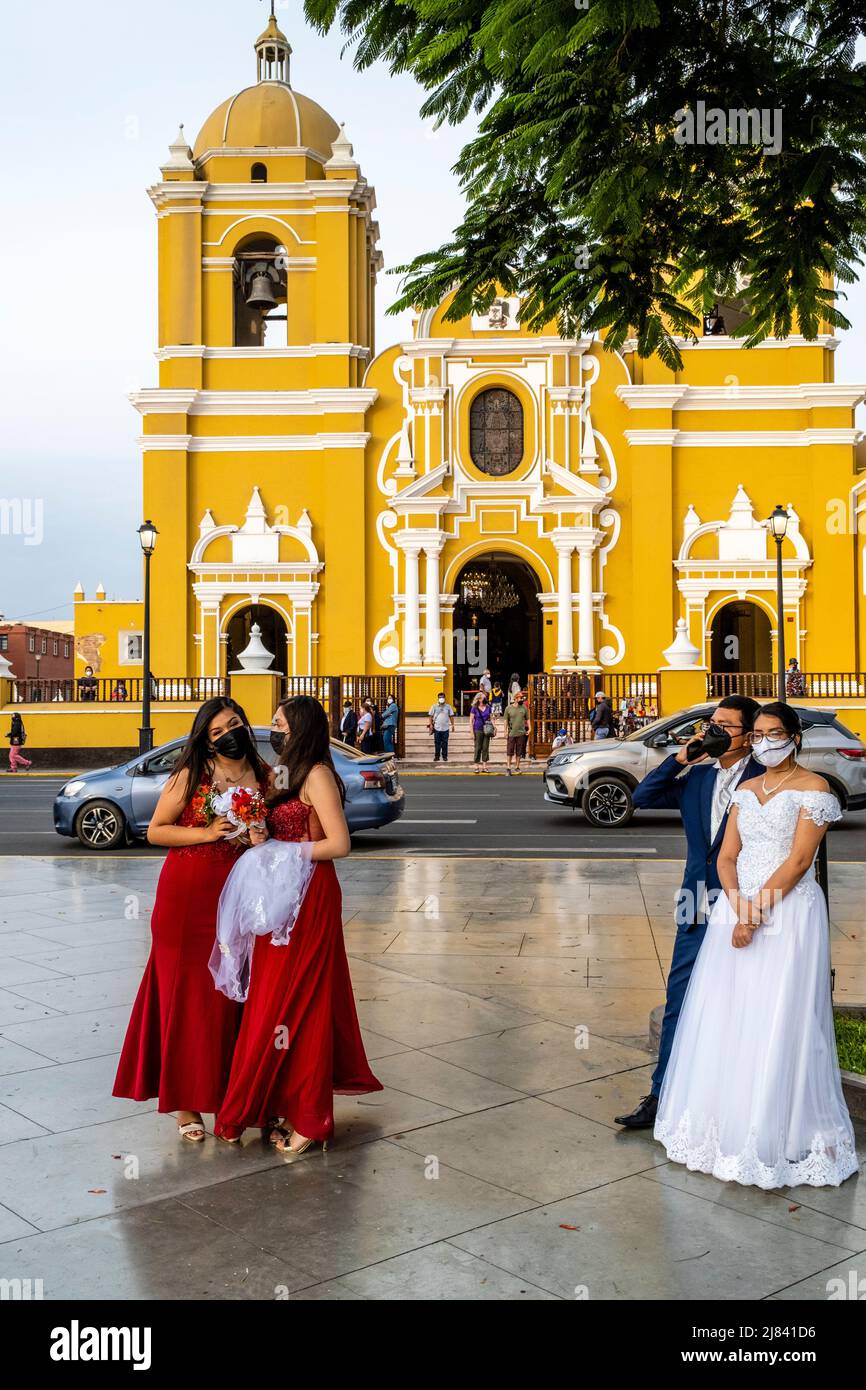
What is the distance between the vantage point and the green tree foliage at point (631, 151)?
5591 mm

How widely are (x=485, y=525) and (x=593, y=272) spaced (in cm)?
2734

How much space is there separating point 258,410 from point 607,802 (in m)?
21.3

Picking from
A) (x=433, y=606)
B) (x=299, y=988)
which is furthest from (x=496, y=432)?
(x=299, y=988)

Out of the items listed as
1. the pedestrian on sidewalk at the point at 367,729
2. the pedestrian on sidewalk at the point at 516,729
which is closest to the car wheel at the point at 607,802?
the pedestrian on sidewalk at the point at 367,729

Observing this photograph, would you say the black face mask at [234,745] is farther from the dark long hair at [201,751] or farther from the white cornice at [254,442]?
the white cornice at [254,442]

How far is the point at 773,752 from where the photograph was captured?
4.87m

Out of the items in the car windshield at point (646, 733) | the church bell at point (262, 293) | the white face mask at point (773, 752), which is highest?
the church bell at point (262, 293)

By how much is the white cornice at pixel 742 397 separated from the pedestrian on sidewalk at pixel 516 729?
10809 mm

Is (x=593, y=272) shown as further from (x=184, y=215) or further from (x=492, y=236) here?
(x=184, y=215)

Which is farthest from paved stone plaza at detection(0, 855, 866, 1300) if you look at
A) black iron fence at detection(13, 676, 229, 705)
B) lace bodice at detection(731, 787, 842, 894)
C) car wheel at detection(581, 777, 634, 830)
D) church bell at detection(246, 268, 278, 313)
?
church bell at detection(246, 268, 278, 313)

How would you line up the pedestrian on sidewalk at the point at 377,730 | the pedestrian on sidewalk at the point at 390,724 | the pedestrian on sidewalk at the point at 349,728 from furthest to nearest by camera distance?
the pedestrian on sidewalk at the point at 390,724 < the pedestrian on sidewalk at the point at 349,728 < the pedestrian on sidewalk at the point at 377,730

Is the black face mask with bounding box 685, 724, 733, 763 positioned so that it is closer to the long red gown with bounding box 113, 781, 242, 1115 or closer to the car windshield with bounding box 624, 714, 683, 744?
the long red gown with bounding box 113, 781, 242, 1115

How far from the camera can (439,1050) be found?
6.43m

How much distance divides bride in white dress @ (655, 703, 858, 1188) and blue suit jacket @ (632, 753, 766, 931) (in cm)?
26
